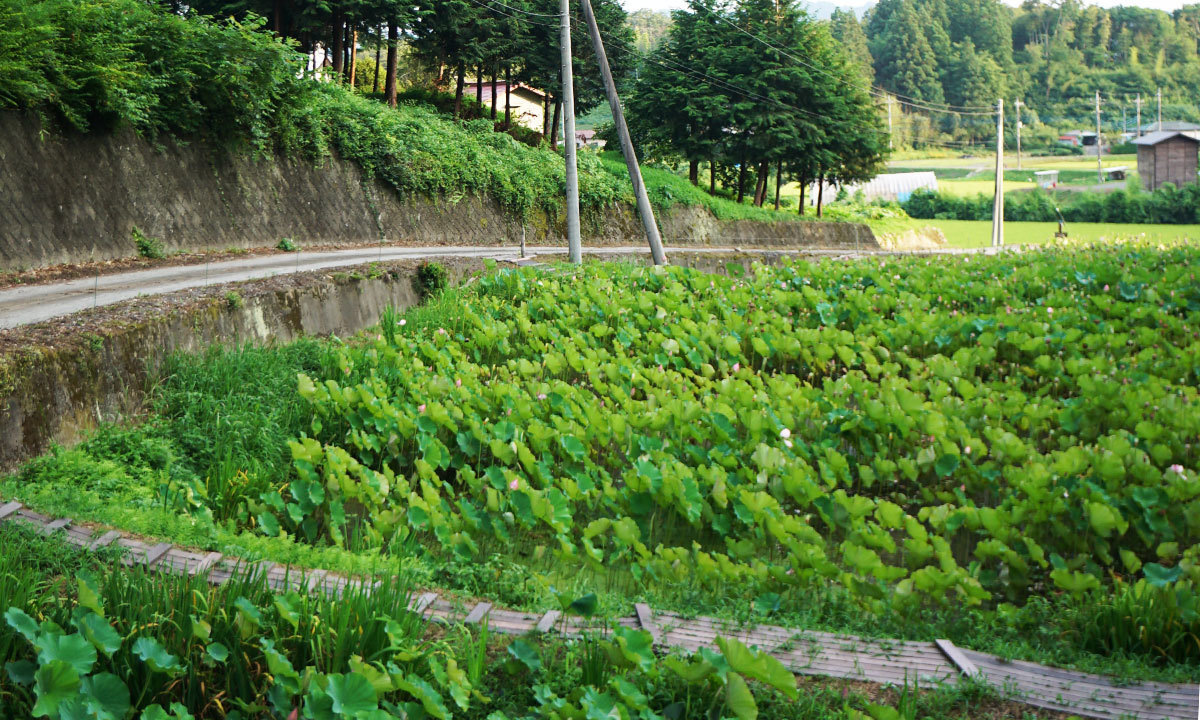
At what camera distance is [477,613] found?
4.50m

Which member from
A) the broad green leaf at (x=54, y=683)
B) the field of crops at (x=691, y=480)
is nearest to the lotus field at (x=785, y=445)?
the field of crops at (x=691, y=480)

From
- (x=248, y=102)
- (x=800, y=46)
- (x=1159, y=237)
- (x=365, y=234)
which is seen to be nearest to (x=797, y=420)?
(x=248, y=102)

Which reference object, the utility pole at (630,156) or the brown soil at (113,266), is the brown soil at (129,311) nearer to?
the brown soil at (113,266)

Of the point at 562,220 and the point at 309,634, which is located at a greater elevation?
the point at 562,220

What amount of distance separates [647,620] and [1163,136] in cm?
1480

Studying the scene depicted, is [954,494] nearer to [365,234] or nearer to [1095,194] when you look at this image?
[365,234]

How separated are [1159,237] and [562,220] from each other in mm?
16169

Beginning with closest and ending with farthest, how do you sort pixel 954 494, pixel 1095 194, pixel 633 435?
pixel 954 494, pixel 633 435, pixel 1095 194

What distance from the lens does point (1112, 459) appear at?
5953 mm

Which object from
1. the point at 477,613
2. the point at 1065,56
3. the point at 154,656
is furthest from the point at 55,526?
the point at 1065,56

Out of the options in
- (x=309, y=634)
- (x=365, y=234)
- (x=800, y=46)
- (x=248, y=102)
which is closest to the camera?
(x=309, y=634)

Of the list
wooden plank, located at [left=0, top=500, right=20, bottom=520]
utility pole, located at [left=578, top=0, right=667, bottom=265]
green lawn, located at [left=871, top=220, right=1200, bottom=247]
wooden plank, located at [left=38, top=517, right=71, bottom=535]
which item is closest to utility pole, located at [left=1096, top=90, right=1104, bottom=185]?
green lawn, located at [left=871, top=220, right=1200, bottom=247]

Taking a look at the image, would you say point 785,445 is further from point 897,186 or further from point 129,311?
point 897,186

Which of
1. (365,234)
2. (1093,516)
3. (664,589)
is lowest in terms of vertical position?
(664,589)
